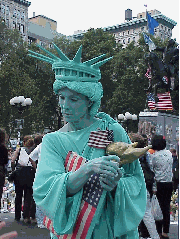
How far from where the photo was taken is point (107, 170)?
1.68 metres

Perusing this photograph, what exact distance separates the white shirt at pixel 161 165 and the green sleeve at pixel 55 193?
4689 mm

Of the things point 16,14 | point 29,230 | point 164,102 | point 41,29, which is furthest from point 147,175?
point 41,29

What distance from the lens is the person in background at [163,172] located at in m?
6.44

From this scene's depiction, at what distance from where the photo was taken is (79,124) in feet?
6.72

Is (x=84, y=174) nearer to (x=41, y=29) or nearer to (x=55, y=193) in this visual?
(x=55, y=193)

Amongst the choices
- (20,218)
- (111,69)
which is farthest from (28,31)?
(20,218)

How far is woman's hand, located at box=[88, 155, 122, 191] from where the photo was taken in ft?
5.53

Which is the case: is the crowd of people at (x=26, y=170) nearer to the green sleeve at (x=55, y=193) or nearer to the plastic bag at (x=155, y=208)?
the plastic bag at (x=155, y=208)

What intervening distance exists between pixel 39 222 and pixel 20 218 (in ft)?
4.33

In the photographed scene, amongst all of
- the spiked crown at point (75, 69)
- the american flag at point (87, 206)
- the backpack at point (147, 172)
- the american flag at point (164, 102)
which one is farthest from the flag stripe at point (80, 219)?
the american flag at point (164, 102)

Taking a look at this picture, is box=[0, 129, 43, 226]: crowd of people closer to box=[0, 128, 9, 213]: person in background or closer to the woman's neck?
box=[0, 128, 9, 213]: person in background

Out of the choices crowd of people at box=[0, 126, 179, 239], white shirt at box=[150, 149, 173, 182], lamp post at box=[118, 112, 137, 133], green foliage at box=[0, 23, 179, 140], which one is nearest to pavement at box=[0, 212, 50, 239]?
crowd of people at box=[0, 126, 179, 239]

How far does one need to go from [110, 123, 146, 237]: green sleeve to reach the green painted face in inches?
13.7

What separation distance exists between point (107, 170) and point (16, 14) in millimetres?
64403
